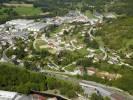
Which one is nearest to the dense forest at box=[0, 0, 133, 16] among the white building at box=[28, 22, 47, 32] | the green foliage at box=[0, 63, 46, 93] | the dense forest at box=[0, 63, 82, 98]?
the white building at box=[28, 22, 47, 32]

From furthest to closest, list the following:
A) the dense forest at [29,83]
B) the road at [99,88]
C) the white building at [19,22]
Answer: the white building at [19,22] → the road at [99,88] → the dense forest at [29,83]

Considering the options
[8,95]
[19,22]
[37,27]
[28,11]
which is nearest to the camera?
[8,95]

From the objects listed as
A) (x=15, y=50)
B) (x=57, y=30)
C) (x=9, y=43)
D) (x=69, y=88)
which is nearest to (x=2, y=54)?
(x=15, y=50)

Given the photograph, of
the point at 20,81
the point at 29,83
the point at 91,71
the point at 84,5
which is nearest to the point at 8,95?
the point at 29,83

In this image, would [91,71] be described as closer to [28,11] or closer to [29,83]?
[29,83]

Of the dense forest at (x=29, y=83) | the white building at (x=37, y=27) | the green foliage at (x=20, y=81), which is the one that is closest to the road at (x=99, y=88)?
the dense forest at (x=29, y=83)

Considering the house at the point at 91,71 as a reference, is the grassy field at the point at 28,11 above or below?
above

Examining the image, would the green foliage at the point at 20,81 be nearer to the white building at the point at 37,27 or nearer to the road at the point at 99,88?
the road at the point at 99,88

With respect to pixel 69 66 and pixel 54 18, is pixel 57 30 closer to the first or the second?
pixel 54 18

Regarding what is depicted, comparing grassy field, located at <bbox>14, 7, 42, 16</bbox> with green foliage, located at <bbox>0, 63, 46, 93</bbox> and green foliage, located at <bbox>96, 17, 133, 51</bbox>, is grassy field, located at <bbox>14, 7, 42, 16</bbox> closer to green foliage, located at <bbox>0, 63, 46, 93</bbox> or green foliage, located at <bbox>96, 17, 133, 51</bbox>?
green foliage, located at <bbox>96, 17, 133, 51</bbox>

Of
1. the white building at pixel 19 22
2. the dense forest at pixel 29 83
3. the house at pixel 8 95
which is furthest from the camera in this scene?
the white building at pixel 19 22

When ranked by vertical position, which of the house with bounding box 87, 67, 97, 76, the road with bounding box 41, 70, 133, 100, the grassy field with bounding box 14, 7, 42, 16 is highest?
the grassy field with bounding box 14, 7, 42, 16

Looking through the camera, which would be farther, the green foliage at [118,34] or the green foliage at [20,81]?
the green foliage at [118,34]
